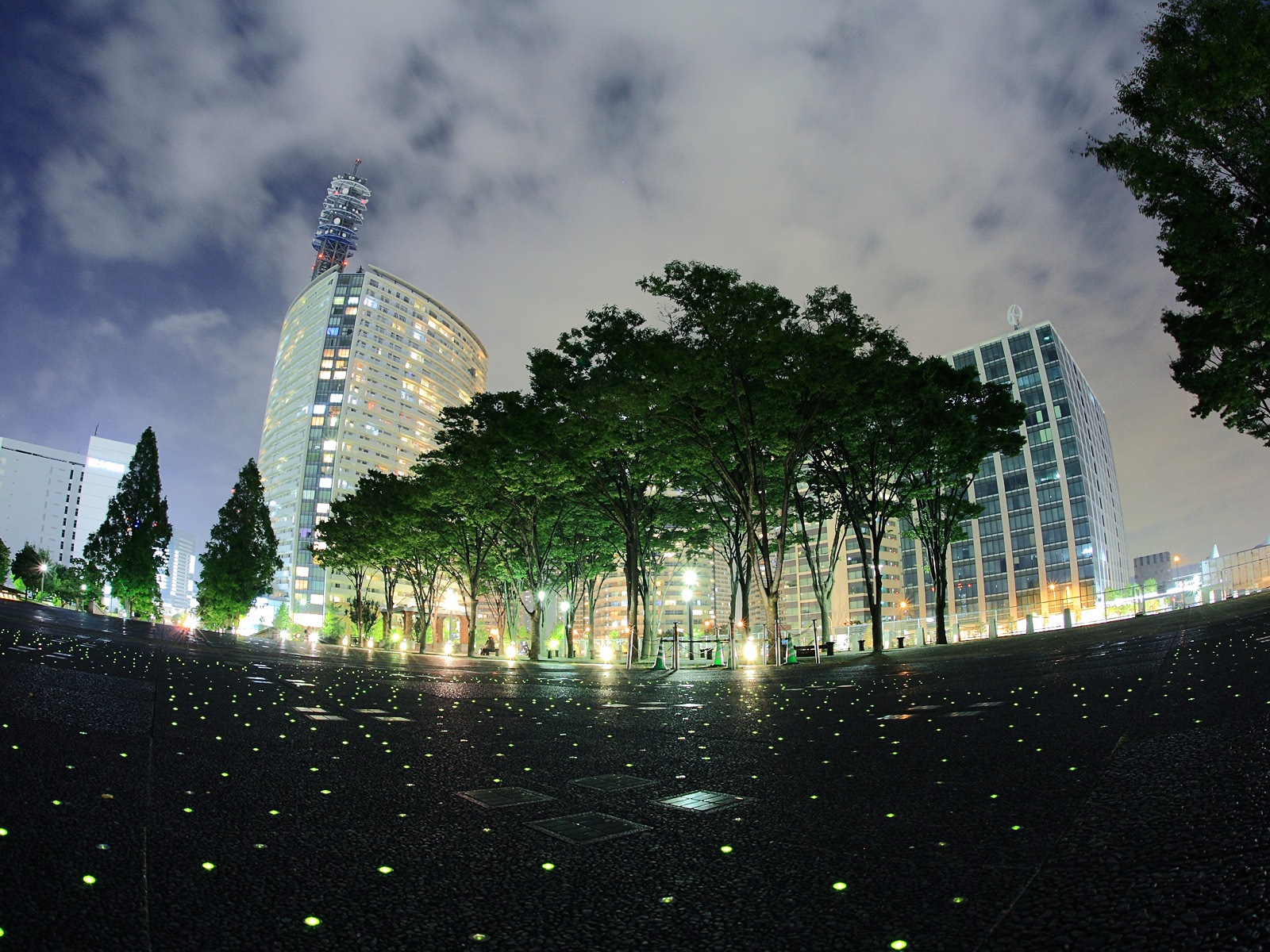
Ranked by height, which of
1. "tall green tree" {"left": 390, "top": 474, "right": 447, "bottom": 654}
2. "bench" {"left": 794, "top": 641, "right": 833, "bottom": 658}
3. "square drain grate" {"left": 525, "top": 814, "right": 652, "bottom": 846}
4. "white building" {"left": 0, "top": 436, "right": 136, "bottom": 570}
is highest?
"white building" {"left": 0, "top": 436, "right": 136, "bottom": 570}

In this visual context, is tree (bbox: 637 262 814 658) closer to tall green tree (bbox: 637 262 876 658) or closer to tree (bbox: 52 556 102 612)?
tall green tree (bbox: 637 262 876 658)

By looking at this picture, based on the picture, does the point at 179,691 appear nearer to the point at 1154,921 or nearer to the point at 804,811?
the point at 804,811

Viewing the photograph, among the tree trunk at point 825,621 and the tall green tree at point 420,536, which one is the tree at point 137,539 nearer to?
the tall green tree at point 420,536

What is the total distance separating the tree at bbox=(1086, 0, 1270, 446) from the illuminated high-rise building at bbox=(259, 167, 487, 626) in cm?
12709

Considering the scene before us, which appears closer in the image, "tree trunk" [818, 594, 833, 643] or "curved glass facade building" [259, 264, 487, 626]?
"tree trunk" [818, 594, 833, 643]

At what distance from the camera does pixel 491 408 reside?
2883 centimetres

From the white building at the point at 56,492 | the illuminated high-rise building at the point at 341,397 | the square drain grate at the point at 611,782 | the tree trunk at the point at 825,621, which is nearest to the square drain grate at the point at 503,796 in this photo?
the square drain grate at the point at 611,782

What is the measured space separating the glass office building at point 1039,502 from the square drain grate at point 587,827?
10269 cm

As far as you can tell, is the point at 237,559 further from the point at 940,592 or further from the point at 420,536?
the point at 940,592

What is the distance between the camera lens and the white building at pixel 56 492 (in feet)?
469

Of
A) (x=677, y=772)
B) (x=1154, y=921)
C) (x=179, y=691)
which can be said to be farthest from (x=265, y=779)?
(x=179, y=691)

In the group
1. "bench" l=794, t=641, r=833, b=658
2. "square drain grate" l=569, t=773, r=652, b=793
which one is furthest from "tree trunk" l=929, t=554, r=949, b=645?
"square drain grate" l=569, t=773, r=652, b=793

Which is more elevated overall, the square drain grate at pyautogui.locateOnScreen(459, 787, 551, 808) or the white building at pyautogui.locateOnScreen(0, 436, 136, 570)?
the white building at pyautogui.locateOnScreen(0, 436, 136, 570)

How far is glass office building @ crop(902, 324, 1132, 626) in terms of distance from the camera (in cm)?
9706
